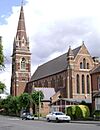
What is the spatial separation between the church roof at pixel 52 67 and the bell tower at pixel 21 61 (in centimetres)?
428

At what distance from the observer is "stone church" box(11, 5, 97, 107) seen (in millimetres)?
88219

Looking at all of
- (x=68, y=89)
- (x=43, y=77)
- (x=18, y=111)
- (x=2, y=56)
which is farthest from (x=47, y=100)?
(x=2, y=56)

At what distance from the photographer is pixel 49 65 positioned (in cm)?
11088

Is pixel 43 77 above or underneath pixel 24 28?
underneath

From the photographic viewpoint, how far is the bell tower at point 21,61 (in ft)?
379

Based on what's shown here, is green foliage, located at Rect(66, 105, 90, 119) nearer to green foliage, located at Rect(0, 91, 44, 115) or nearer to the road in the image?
the road

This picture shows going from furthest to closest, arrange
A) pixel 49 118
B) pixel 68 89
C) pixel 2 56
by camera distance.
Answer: pixel 68 89 → pixel 49 118 → pixel 2 56

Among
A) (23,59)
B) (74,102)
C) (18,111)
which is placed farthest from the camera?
(23,59)

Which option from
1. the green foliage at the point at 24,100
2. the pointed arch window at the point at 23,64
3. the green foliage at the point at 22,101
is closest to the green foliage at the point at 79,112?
the green foliage at the point at 22,101

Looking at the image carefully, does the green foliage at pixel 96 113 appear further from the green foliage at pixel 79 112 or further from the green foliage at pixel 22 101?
the green foliage at pixel 22 101

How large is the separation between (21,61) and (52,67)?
15723mm

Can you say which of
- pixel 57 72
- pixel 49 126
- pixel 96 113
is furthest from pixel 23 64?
pixel 49 126

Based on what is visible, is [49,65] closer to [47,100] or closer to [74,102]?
[47,100]

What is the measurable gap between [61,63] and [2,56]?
83798 millimetres
